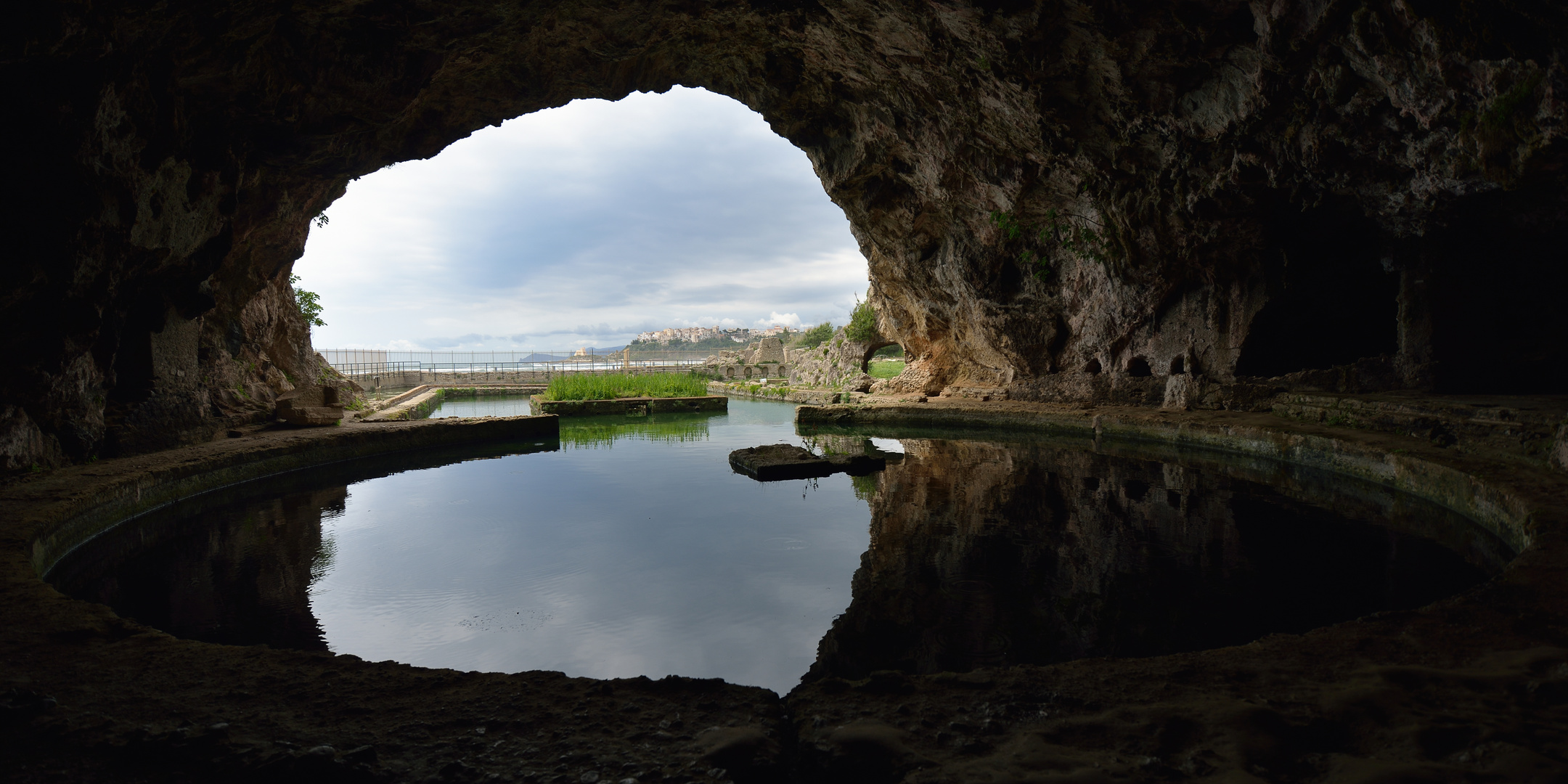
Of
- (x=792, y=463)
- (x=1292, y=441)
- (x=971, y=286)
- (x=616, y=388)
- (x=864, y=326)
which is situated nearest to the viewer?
(x=1292, y=441)

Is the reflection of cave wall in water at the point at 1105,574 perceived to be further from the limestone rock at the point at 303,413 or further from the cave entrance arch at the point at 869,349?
the cave entrance arch at the point at 869,349

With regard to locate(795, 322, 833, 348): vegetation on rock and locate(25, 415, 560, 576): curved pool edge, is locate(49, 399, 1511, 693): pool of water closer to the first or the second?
locate(25, 415, 560, 576): curved pool edge

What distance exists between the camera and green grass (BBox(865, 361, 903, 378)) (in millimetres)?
37147

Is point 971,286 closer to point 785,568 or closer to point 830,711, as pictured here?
point 785,568

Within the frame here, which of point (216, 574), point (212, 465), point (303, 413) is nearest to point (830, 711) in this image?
point (216, 574)

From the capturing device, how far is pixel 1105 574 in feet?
16.9

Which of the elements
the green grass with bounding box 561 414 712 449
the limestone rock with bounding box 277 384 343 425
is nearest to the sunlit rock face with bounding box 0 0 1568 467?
the limestone rock with bounding box 277 384 343 425

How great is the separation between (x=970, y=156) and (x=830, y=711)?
13740 mm

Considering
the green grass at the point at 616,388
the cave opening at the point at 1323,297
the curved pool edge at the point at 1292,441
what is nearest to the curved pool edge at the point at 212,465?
the green grass at the point at 616,388

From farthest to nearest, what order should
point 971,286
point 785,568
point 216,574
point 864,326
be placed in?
point 864,326 < point 971,286 < point 785,568 < point 216,574

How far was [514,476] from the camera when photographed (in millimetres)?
10023

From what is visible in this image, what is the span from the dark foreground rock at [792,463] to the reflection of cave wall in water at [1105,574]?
1.72 meters

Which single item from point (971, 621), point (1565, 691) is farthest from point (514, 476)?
point (1565, 691)

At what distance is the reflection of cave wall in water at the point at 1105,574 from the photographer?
3.97 m
